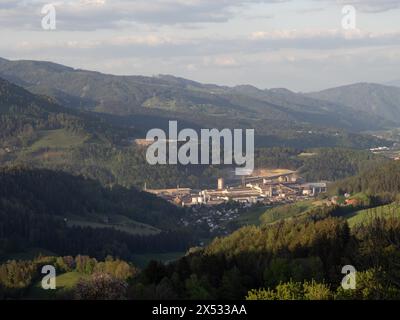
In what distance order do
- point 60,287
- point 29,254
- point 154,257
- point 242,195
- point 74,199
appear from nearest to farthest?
point 60,287 < point 29,254 < point 154,257 < point 74,199 < point 242,195

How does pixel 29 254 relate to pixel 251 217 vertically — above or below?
below

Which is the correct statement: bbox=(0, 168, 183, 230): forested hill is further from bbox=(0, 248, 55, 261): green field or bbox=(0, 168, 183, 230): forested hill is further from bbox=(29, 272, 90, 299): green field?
bbox=(29, 272, 90, 299): green field

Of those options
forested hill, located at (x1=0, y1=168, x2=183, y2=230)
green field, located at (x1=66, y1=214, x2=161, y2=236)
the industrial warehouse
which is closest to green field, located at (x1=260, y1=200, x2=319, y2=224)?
forested hill, located at (x1=0, y1=168, x2=183, y2=230)

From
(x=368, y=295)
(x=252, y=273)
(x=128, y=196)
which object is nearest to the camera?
(x=368, y=295)

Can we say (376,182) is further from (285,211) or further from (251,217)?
(251,217)

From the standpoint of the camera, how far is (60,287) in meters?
73.0

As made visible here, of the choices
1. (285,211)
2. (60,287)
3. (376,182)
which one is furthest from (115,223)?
(60,287)

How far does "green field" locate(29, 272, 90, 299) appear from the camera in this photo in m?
66.4

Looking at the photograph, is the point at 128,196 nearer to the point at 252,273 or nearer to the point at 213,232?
the point at 213,232
